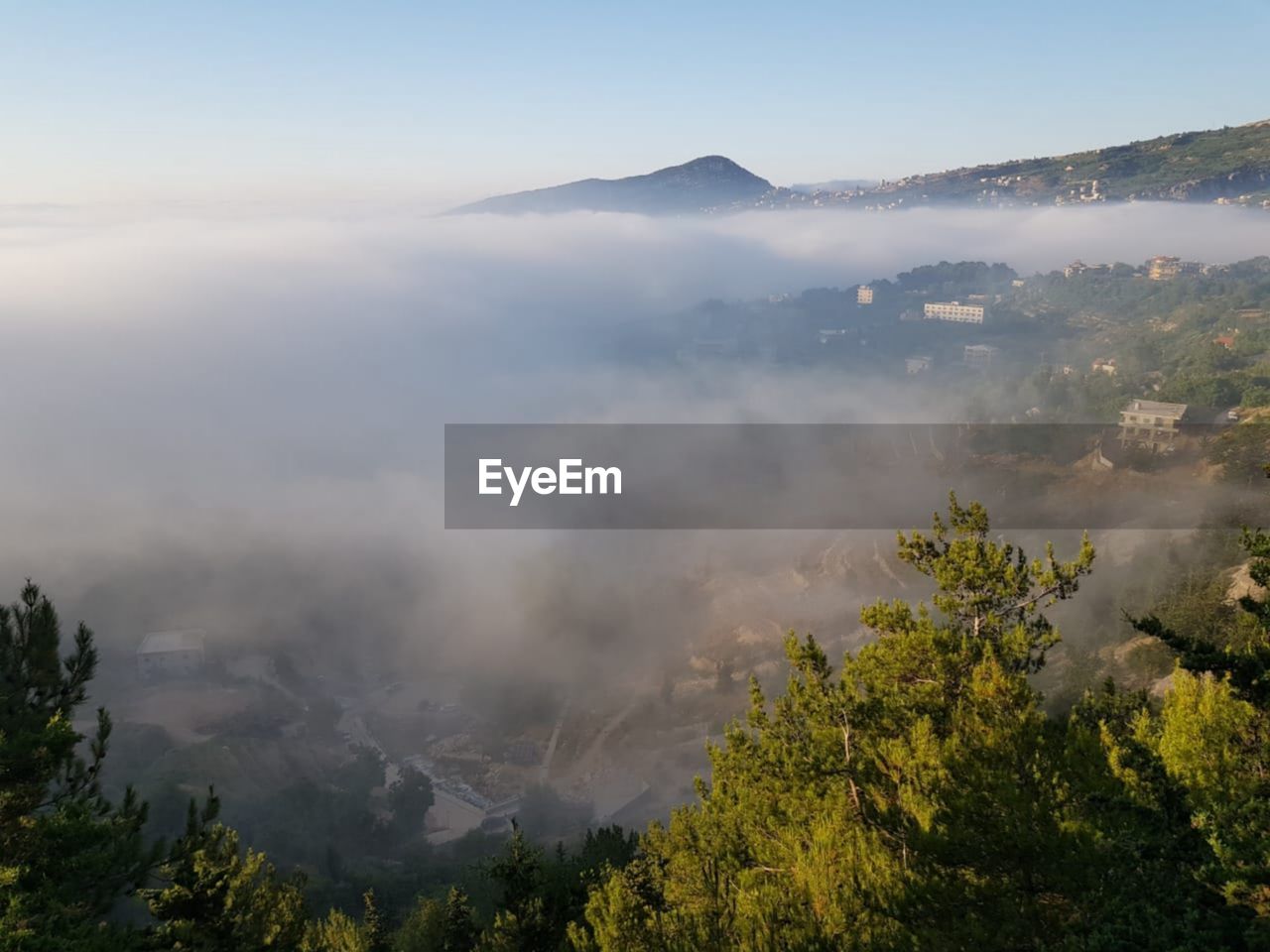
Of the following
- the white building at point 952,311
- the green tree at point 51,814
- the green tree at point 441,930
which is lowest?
the green tree at point 441,930

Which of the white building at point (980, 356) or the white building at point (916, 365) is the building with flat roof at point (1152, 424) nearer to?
the white building at point (980, 356)

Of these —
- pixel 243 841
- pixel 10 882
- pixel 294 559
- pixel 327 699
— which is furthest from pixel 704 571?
pixel 10 882

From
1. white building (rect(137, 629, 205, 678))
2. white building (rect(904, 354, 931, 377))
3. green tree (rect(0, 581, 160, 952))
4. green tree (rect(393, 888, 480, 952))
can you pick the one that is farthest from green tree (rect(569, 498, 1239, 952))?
white building (rect(904, 354, 931, 377))

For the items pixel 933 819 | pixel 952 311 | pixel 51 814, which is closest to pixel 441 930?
pixel 51 814

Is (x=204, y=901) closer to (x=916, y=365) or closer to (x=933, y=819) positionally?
(x=933, y=819)

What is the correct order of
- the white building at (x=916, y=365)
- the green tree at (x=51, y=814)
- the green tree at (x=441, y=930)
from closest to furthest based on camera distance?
the green tree at (x=51, y=814) → the green tree at (x=441, y=930) → the white building at (x=916, y=365)

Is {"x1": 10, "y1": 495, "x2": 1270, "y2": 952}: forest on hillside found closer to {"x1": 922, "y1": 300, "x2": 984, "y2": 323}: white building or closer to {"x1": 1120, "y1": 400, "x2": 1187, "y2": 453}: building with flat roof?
{"x1": 1120, "y1": 400, "x2": 1187, "y2": 453}: building with flat roof

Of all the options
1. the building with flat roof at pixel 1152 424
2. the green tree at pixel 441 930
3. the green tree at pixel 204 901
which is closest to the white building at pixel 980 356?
the building with flat roof at pixel 1152 424
